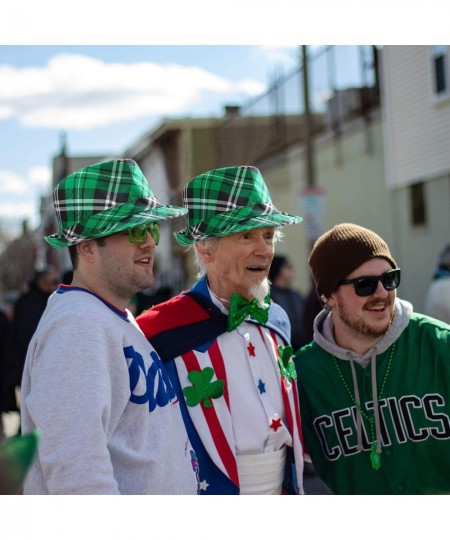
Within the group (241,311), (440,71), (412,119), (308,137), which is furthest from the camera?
(412,119)

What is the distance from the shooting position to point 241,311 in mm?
3117

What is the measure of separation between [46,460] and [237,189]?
141 cm

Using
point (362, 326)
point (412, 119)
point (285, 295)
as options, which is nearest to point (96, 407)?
point (362, 326)

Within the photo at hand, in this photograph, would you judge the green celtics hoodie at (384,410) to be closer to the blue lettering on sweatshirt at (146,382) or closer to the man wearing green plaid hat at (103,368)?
the man wearing green plaid hat at (103,368)

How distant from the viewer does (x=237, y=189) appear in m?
3.17

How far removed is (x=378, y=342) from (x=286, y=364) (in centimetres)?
38

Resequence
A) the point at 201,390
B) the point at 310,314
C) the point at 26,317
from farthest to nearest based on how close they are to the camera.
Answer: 1. the point at 310,314
2. the point at 26,317
3. the point at 201,390

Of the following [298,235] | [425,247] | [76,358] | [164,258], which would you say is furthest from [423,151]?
[76,358]

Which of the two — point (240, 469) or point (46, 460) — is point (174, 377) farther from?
point (46, 460)

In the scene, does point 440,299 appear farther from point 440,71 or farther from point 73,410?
point 440,71

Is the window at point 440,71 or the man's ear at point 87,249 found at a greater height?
the window at point 440,71

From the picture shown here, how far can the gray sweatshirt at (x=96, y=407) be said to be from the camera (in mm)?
2152

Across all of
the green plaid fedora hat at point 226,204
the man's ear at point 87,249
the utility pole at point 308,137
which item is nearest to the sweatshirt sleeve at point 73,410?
the man's ear at point 87,249

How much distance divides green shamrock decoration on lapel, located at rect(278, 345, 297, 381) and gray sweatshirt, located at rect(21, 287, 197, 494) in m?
0.71
